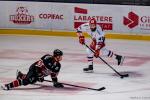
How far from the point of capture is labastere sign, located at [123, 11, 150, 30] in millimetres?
13102

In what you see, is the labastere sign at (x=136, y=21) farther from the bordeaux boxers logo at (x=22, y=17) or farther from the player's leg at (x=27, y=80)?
the player's leg at (x=27, y=80)

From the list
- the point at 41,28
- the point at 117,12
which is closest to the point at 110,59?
the point at 117,12

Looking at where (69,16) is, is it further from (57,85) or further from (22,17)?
(57,85)

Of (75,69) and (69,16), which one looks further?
(69,16)

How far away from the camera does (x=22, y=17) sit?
14.1m

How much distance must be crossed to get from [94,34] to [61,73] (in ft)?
3.08

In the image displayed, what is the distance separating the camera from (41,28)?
13977 mm

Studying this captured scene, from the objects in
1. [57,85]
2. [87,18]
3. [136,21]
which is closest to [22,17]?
[87,18]

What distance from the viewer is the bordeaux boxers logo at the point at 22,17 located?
1404cm

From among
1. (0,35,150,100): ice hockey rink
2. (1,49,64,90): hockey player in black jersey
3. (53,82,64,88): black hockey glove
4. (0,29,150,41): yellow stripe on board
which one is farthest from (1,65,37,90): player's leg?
(0,29,150,41): yellow stripe on board

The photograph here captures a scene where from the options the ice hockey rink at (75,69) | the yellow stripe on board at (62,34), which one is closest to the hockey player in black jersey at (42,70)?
the ice hockey rink at (75,69)

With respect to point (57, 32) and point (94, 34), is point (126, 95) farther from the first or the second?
point (57, 32)

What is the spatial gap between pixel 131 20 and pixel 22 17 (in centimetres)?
300

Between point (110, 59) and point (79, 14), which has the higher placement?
point (79, 14)
